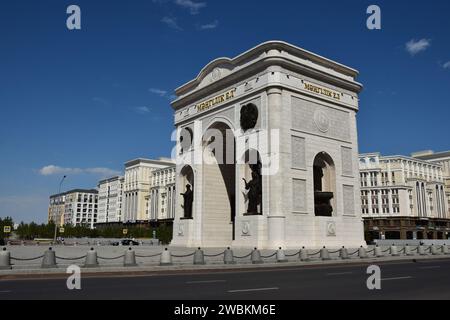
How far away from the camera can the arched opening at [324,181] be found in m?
38.2

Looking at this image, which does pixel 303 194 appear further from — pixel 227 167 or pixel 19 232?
pixel 19 232

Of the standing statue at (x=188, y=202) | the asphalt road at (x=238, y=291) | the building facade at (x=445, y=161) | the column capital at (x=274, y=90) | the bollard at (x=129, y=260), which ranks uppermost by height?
the building facade at (x=445, y=161)

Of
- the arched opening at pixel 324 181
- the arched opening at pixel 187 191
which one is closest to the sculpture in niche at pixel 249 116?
the arched opening at pixel 324 181

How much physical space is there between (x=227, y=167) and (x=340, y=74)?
600 inches

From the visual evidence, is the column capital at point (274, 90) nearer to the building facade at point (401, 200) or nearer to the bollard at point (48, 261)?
the bollard at point (48, 261)

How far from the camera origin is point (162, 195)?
143125 millimetres

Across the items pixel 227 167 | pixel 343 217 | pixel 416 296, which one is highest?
pixel 227 167

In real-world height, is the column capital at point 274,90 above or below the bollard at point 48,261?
above

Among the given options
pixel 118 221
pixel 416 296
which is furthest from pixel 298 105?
pixel 118 221

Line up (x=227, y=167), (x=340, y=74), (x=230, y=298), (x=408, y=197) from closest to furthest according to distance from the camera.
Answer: (x=230, y=298) < (x=340, y=74) < (x=227, y=167) < (x=408, y=197)

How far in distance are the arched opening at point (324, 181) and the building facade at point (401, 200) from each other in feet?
224

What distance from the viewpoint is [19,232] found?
361 feet

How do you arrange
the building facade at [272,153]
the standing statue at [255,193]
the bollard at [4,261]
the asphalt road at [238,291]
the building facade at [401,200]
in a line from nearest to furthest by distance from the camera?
the asphalt road at [238,291]
the bollard at [4,261]
the building facade at [272,153]
the standing statue at [255,193]
the building facade at [401,200]
